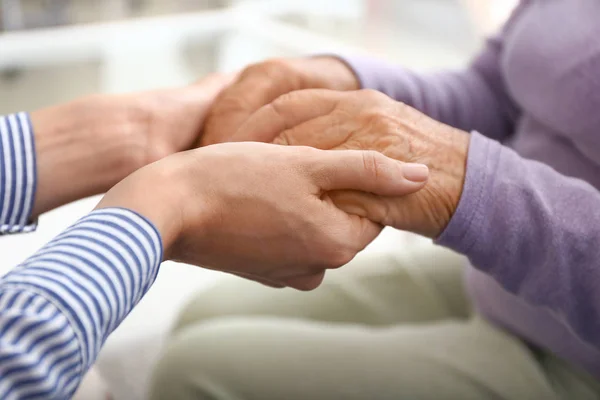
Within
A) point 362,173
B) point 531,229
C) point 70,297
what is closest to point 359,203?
point 362,173

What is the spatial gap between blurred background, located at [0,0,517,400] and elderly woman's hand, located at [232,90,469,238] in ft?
2.17

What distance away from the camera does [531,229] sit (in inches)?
20.1

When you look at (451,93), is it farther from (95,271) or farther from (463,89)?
(95,271)

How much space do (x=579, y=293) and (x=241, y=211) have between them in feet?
1.00

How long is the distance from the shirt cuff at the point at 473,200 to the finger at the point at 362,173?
1.7 inches

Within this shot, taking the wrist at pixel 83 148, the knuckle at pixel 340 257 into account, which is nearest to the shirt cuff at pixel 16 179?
the wrist at pixel 83 148

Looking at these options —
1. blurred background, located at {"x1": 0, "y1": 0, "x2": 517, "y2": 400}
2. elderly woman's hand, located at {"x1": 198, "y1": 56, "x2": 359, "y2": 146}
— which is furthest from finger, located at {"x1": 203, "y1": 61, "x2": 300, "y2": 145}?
blurred background, located at {"x1": 0, "y1": 0, "x2": 517, "y2": 400}

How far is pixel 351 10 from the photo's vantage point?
1.75 m

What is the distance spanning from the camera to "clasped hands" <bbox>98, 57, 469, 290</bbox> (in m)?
0.45

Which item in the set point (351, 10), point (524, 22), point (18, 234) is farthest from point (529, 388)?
point (351, 10)

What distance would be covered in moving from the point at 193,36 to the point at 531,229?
1.39 metres

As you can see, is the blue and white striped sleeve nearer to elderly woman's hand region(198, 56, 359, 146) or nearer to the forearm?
elderly woman's hand region(198, 56, 359, 146)

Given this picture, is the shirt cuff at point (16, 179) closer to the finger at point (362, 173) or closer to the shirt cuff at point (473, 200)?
the finger at point (362, 173)

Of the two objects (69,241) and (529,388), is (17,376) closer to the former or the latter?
(69,241)
